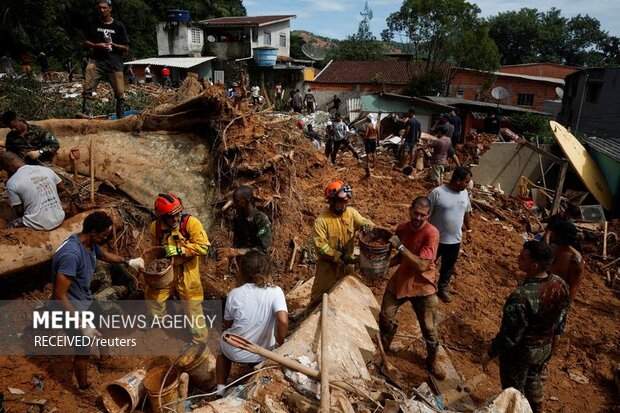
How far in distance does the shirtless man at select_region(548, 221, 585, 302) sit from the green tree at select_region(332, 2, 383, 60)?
44044 millimetres

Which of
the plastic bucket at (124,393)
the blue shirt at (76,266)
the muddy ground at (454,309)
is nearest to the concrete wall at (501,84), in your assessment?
the muddy ground at (454,309)

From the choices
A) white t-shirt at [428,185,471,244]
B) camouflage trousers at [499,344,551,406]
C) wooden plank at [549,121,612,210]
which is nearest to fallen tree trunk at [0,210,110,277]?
white t-shirt at [428,185,471,244]

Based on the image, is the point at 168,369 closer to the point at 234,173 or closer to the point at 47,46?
the point at 234,173

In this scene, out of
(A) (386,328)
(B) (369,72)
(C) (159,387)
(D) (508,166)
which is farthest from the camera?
(B) (369,72)

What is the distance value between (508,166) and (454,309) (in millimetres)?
7213

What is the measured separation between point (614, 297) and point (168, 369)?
7281mm

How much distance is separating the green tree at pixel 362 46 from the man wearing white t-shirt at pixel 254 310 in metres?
45.5

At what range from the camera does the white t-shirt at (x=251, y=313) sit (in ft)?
10.2

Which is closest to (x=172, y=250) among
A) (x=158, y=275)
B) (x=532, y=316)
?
(x=158, y=275)

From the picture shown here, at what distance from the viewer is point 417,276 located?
3.96m

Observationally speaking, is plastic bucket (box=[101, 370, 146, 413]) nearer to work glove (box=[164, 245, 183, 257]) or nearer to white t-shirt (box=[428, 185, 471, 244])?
work glove (box=[164, 245, 183, 257])

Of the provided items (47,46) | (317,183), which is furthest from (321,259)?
(47,46)

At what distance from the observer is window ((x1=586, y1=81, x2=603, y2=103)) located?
19578mm

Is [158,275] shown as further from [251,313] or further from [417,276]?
[417,276]
